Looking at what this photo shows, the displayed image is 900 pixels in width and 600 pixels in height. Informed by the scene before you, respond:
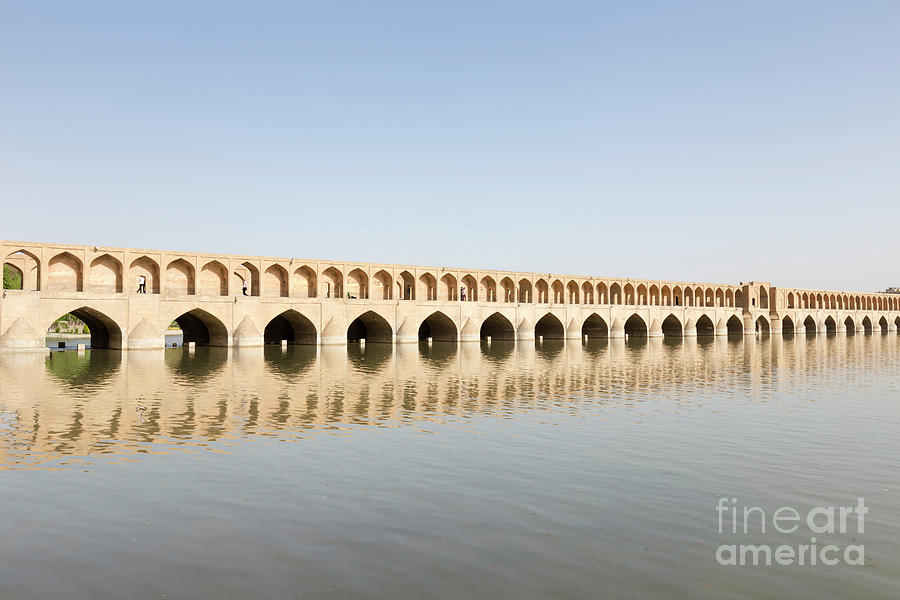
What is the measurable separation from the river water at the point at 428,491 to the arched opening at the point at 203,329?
61.8 ft

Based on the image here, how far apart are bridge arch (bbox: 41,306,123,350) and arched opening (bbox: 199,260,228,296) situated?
15.2 ft

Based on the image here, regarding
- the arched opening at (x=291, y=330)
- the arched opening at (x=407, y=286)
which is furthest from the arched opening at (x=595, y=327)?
the arched opening at (x=291, y=330)

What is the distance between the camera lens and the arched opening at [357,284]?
41125 mm

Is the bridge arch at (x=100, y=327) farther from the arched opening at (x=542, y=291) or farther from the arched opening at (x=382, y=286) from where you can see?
the arched opening at (x=542, y=291)

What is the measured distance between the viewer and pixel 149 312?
31.8m

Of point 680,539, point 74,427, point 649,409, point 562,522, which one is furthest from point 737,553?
point 74,427

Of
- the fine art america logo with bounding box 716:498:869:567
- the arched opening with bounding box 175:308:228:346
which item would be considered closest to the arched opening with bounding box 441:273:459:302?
the arched opening with bounding box 175:308:228:346

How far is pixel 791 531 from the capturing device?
19.4 ft

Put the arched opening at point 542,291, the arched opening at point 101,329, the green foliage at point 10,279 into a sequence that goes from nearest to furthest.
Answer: the arched opening at point 101,329 → the arched opening at point 542,291 → the green foliage at point 10,279

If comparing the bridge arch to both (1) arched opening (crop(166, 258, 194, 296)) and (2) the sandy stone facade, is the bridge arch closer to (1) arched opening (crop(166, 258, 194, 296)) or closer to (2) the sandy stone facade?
(2) the sandy stone facade

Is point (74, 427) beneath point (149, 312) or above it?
beneath

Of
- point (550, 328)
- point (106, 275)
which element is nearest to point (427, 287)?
point (550, 328)

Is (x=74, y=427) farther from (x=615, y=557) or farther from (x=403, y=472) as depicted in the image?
(x=615, y=557)

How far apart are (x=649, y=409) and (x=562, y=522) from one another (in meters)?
7.69
